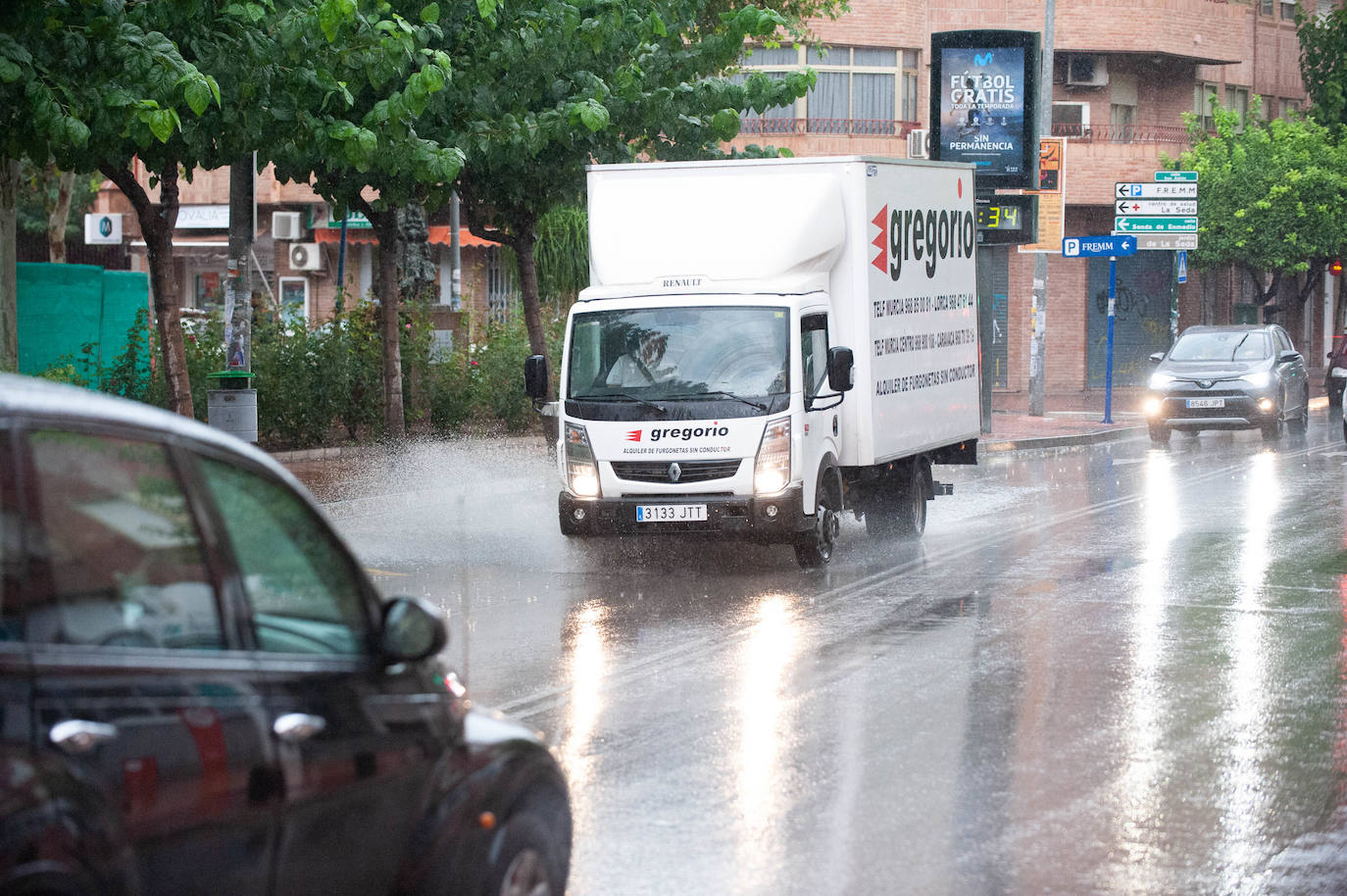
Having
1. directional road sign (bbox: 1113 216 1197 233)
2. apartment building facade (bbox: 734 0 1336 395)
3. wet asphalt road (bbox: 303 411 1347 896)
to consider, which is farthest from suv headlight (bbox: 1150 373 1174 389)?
apartment building facade (bbox: 734 0 1336 395)

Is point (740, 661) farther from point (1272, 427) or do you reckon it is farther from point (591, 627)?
point (1272, 427)

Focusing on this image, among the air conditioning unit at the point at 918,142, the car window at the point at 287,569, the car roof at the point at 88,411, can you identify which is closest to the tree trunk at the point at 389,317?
the air conditioning unit at the point at 918,142

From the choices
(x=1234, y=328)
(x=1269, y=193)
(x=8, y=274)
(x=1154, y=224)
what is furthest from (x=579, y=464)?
(x=1269, y=193)

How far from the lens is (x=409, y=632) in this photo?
3.81 metres

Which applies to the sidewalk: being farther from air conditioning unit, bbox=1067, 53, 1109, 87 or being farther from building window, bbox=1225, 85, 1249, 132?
building window, bbox=1225, 85, 1249, 132

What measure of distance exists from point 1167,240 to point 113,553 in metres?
30.3

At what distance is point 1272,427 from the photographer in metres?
26.2

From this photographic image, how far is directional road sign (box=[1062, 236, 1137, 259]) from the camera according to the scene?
30.3 meters

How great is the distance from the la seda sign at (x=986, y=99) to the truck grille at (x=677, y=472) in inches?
604

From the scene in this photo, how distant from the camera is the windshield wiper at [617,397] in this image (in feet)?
42.0

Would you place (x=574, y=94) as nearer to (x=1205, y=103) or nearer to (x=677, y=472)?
(x=677, y=472)

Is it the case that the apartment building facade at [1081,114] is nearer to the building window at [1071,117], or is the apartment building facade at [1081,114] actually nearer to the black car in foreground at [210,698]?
the building window at [1071,117]

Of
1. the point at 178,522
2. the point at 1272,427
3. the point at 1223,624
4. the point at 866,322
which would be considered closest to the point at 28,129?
the point at 866,322

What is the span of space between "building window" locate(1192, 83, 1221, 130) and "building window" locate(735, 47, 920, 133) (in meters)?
9.32
